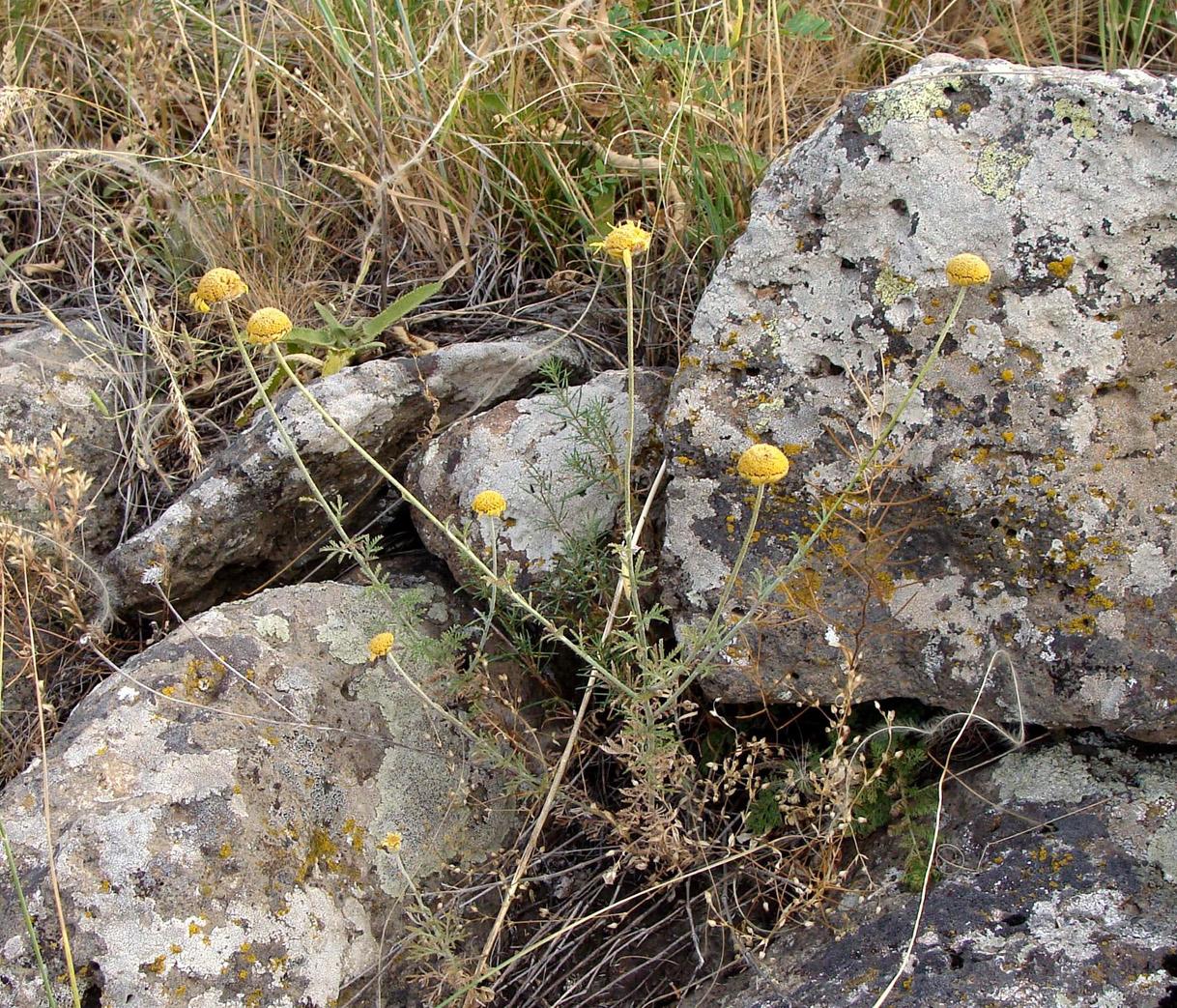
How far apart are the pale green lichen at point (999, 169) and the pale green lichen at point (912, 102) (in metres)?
0.14

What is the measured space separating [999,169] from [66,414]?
2630mm

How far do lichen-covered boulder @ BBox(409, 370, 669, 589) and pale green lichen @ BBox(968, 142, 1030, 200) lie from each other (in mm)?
866

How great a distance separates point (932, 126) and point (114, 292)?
2673mm

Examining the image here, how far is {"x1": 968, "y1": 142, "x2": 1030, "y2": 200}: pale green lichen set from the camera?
215 centimetres

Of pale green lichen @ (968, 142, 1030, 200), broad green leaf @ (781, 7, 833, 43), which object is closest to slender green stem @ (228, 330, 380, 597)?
pale green lichen @ (968, 142, 1030, 200)

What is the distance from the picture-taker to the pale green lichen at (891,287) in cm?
216

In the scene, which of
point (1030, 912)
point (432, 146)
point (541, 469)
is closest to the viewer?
point (1030, 912)

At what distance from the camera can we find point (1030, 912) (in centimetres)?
186

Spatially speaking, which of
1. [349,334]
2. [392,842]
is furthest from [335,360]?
[392,842]

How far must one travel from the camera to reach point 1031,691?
207cm

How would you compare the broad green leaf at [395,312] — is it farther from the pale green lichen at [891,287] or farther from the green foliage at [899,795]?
the green foliage at [899,795]

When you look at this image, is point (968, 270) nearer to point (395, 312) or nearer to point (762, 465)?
point (762, 465)

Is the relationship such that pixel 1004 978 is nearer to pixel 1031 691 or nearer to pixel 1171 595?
pixel 1031 691

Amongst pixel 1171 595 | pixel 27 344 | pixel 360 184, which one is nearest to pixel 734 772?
pixel 1171 595
